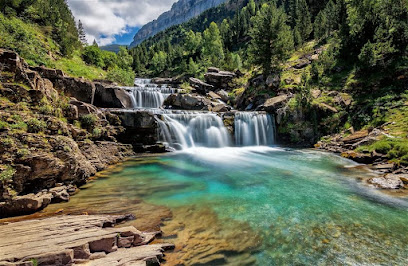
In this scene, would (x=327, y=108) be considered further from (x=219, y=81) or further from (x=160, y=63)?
(x=160, y=63)

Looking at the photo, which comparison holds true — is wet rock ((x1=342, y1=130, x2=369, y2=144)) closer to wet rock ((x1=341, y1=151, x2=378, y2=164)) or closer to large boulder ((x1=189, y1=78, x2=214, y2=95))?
wet rock ((x1=341, y1=151, x2=378, y2=164))

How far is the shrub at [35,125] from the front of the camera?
9.15 metres

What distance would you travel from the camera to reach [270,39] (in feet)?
108

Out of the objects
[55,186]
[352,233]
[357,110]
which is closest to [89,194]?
[55,186]

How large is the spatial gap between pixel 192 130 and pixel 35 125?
47.6 feet

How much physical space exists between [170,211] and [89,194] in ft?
14.6

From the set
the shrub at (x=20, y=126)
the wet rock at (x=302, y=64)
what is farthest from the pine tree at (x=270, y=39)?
the shrub at (x=20, y=126)

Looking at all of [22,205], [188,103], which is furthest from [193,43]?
[22,205]

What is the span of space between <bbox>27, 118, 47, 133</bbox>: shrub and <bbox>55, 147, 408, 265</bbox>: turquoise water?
12.9 ft

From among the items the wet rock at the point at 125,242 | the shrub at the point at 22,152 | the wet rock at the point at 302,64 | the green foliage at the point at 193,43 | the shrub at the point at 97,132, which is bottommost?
the wet rock at the point at 125,242

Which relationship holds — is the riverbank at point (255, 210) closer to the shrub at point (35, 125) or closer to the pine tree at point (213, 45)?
the shrub at point (35, 125)

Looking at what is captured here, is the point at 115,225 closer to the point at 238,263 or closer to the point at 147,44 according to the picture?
the point at 238,263

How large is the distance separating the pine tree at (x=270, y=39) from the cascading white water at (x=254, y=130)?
40.0 feet

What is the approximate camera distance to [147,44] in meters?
167
